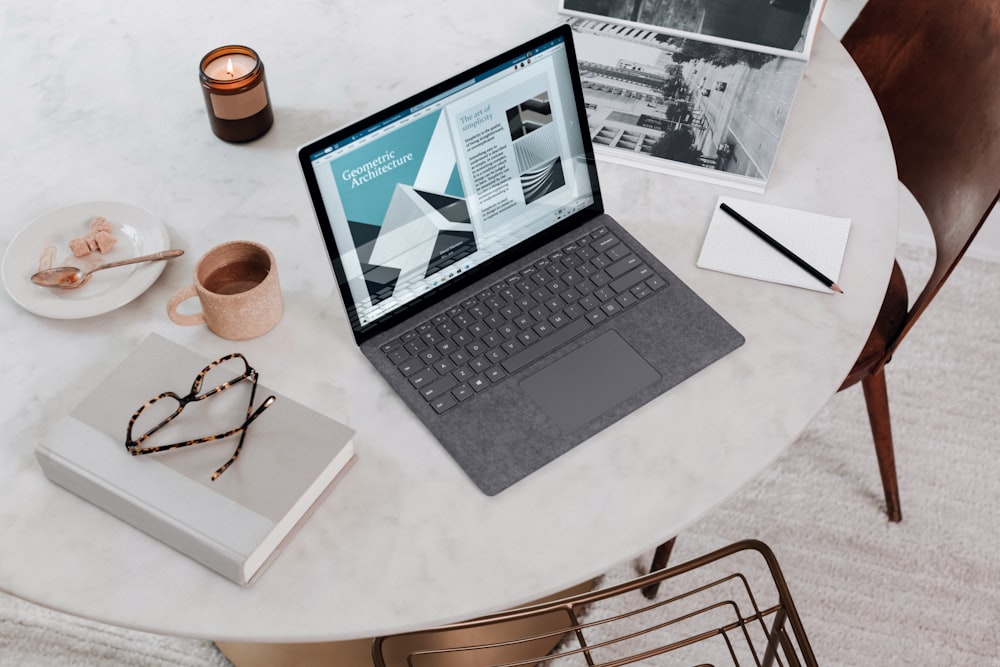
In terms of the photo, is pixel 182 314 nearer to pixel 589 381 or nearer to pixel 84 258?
pixel 84 258

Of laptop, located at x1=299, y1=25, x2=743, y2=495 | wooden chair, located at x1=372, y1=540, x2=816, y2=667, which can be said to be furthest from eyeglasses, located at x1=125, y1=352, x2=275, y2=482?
wooden chair, located at x1=372, y1=540, x2=816, y2=667

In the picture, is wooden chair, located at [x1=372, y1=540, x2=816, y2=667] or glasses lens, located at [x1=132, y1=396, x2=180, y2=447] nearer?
glasses lens, located at [x1=132, y1=396, x2=180, y2=447]

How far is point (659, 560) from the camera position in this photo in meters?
1.72

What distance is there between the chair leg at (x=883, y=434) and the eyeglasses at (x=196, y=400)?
1098 millimetres

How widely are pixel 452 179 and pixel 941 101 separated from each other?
0.93 metres

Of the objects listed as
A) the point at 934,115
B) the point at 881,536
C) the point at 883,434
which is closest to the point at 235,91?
the point at 934,115

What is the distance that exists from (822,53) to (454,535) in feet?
3.27

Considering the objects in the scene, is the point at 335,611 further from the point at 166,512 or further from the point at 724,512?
the point at 724,512

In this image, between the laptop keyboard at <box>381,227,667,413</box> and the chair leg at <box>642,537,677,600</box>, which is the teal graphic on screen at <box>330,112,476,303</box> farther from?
the chair leg at <box>642,537,677,600</box>

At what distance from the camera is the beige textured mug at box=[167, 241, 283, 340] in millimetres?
1063

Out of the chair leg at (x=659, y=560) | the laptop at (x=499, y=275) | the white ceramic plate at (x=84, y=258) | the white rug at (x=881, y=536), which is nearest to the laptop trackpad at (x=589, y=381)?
the laptop at (x=499, y=275)

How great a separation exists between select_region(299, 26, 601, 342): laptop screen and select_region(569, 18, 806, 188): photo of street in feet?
0.63

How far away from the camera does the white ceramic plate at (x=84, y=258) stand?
113cm

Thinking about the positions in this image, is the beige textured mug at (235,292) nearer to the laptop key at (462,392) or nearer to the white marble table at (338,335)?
the white marble table at (338,335)
